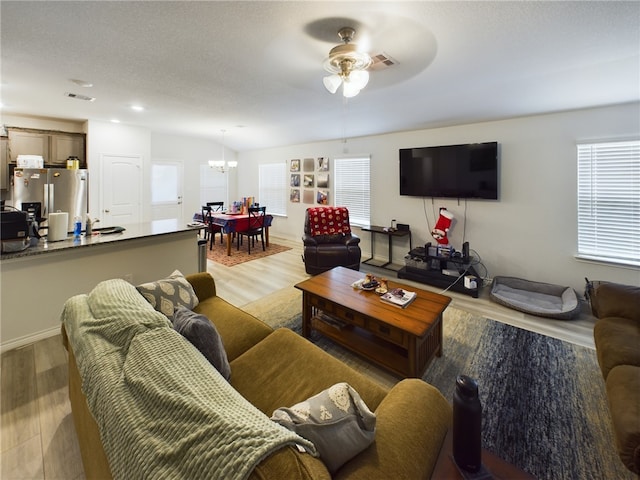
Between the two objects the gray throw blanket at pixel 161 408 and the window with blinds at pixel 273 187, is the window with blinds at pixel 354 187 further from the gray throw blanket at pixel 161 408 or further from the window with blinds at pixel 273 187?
the gray throw blanket at pixel 161 408

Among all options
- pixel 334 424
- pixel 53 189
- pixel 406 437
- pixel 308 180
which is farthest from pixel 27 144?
pixel 406 437

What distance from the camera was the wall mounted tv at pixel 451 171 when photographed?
3930mm

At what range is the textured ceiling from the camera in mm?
1921

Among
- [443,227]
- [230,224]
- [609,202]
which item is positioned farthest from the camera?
[230,224]

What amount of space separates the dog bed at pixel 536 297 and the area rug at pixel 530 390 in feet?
1.67

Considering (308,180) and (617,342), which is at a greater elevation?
(308,180)

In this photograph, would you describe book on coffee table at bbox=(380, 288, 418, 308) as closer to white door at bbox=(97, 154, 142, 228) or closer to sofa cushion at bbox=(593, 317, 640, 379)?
sofa cushion at bbox=(593, 317, 640, 379)

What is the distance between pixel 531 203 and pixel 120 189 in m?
6.99

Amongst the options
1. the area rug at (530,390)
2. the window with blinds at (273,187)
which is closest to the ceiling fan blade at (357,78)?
the area rug at (530,390)

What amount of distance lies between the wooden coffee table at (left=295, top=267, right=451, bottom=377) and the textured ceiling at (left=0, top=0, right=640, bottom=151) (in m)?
2.12

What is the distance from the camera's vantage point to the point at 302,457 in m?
0.73

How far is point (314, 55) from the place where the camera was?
8.34 feet

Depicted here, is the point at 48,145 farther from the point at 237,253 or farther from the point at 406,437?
the point at 406,437

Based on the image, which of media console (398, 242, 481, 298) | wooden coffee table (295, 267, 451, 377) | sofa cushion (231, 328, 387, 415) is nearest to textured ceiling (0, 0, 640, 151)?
media console (398, 242, 481, 298)
